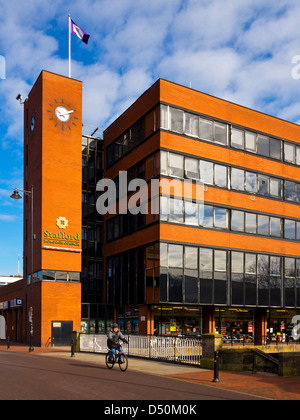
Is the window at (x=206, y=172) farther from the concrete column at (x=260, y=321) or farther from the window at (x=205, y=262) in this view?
the concrete column at (x=260, y=321)

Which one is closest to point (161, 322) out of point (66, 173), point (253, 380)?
point (66, 173)

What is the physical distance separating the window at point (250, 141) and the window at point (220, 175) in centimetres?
358

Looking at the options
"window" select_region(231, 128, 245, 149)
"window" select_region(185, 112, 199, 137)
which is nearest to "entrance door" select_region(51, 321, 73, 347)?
"window" select_region(185, 112, 199, 137)

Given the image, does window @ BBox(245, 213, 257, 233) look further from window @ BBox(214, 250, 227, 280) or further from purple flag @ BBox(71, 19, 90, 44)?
purple flag @ BBox(71, 19, 90, 44)

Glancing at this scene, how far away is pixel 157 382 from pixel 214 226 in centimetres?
2454

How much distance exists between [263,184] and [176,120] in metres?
10.3

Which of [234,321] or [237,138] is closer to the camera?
[237,138]

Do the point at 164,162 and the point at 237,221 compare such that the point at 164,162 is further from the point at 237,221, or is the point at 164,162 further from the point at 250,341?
the point at 250,341

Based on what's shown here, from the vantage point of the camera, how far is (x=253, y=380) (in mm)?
16844

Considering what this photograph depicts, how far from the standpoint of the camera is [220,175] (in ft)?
132

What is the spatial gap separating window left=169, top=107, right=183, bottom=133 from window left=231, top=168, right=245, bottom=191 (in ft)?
20.0

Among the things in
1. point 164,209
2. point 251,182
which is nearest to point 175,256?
point 164,209
